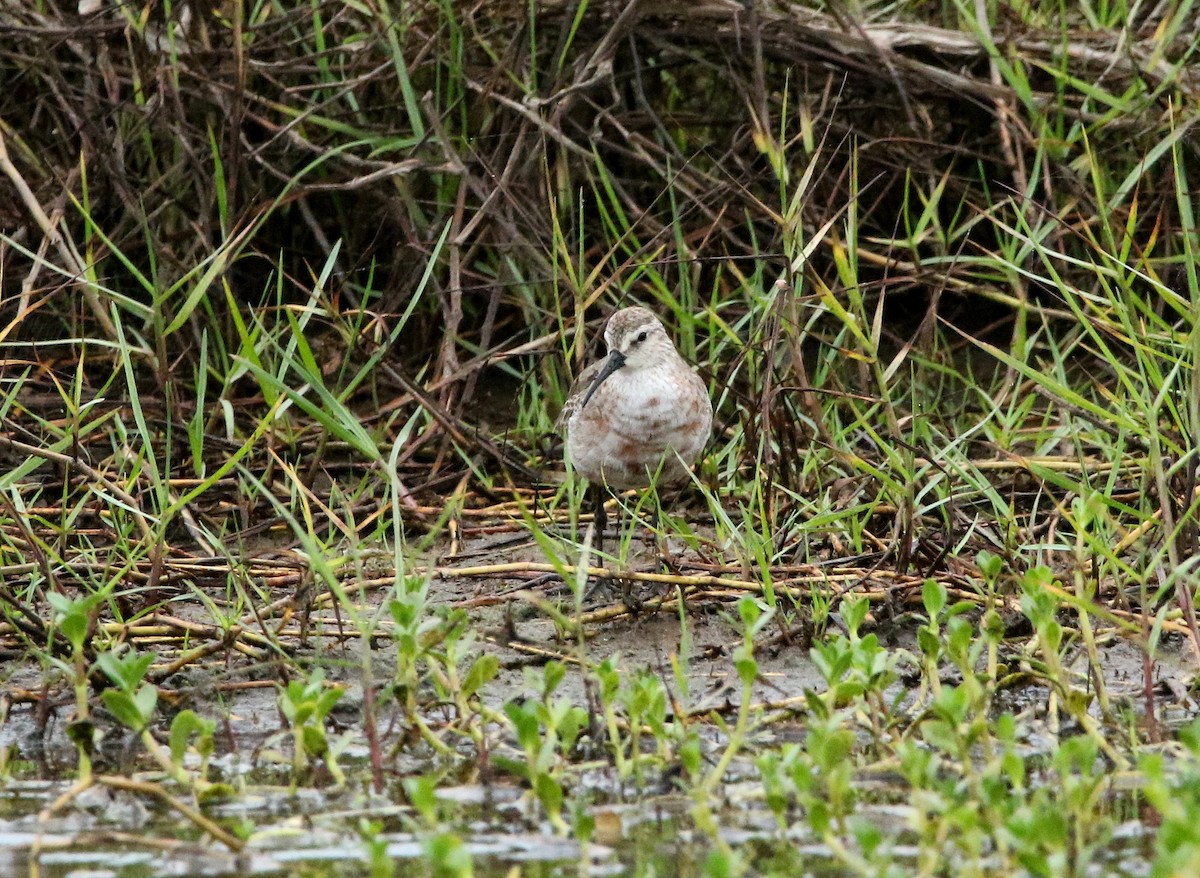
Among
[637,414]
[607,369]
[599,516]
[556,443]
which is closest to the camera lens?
[637,414]

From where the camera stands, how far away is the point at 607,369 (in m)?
5.53

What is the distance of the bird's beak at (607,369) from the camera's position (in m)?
5.51

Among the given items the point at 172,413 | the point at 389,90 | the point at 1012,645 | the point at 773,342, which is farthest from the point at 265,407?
the point at 1012,645

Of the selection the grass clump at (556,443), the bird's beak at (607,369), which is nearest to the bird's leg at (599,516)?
the grass clump at (556,443)

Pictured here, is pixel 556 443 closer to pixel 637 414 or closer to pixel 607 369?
pixel 607 369

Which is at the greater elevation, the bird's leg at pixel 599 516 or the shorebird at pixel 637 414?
the shorebird at pixel 637 414

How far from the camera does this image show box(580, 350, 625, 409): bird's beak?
5.51 meters

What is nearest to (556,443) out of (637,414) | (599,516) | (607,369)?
(599,516)

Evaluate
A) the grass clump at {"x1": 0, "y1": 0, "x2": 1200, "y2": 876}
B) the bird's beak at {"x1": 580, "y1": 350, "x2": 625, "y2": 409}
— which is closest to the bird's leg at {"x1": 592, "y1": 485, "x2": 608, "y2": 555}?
the grass clump at {"x1": 0, "y1": 0, "x2": 1200, "y2": 876}

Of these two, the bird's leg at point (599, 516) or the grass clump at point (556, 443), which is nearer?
the grass clump at point (556, 443)

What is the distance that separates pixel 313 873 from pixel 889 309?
4.28 meters

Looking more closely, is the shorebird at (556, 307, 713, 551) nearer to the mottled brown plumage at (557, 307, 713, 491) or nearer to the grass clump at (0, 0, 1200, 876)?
the mottled brown plumage at (557, 307, 713, 491)

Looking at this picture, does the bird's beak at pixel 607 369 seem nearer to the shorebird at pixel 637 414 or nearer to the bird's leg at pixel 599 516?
the shorebird at pixel 637 414

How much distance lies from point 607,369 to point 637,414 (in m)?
0.24
